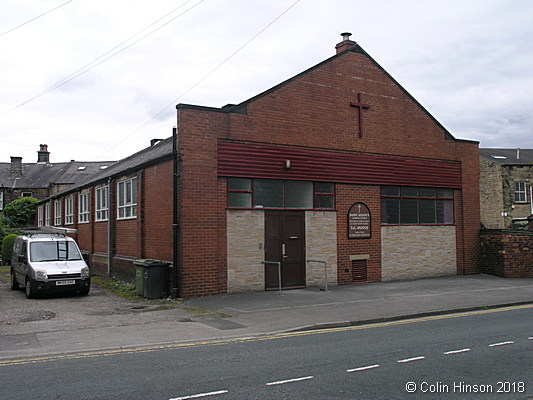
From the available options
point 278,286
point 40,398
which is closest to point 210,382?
point 40,398

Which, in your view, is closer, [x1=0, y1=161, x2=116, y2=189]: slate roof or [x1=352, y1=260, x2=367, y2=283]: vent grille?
[x1=352, y1=260, x2=367, y2=283]: vent grille

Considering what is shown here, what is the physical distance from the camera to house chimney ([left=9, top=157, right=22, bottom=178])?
54816 millimetres

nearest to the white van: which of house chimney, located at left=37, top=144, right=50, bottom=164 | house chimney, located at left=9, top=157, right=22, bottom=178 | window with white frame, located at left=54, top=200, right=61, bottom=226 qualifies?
window with white frame, located at left=54, top=200, right=61, bottom=226

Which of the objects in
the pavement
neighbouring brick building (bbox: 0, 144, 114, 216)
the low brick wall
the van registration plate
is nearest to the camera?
the pavement

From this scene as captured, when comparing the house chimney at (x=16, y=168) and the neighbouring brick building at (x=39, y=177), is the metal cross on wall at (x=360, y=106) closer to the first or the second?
the neighbouring brick building at (x=39, y=177)

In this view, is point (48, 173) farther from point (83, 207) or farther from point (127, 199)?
point (127, 199)

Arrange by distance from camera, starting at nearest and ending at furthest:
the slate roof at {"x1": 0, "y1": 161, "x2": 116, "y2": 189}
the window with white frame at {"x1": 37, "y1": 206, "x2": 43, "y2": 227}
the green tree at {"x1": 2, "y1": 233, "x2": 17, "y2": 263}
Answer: the green tree at {"x1": 2, "y1": 233, "x2": 17, "y2": 263}, the window with white frame at {"x1": 37, "y1": 206, "x2": 43, "y2": 227}, the slate roof at {"x1": 0, "y1": 161, "x2": 116, "y2": 189}

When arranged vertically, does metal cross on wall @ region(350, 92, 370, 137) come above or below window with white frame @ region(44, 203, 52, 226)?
above

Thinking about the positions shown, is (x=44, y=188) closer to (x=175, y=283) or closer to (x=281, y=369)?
(x=175, y=283)

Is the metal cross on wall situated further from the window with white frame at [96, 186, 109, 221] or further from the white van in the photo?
the window with white frame at [96, 186, 109, 221]

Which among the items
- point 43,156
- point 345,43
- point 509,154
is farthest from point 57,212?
point 509,154

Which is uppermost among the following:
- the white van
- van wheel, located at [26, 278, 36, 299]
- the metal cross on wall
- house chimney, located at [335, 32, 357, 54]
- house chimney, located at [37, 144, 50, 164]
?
house chimney, located at [37, 144, 50, 164]

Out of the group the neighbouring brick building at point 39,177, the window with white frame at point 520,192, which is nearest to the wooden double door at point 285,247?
the window with white frame at point 520,192

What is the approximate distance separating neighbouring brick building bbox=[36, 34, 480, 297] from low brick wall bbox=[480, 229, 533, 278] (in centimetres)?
90
